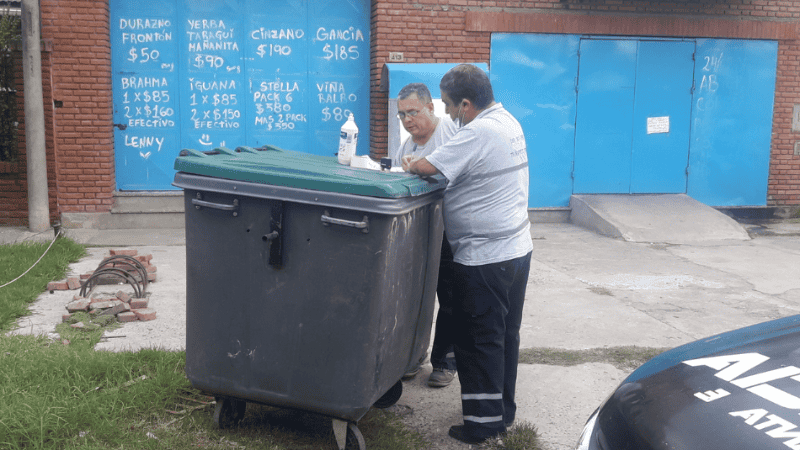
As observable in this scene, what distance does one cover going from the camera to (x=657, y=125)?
1014 cm

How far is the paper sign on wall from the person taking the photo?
1012 centimetres

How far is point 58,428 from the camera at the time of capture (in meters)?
3.18

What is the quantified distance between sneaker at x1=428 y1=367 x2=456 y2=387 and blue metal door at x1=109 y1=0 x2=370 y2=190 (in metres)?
5.86

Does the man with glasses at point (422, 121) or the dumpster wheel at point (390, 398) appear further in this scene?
the man with glasses at point (422, 121)

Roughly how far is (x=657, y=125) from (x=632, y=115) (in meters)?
0.41

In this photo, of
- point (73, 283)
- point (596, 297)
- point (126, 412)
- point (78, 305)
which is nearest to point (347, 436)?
point (126, 412)

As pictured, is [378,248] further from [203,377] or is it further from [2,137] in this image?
[2,137]

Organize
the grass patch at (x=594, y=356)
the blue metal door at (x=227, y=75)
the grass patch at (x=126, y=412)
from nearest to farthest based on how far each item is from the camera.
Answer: the grass patch at (x=126, y=412), the grass patch at (x=594, y=356), the blue metal door at (x=227, y=75)

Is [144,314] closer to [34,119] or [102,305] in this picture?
[102,305]

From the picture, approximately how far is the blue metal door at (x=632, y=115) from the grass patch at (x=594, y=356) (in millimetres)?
5710

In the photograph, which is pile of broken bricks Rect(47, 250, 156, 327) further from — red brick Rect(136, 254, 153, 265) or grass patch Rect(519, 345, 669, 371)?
grass patch Rect(519, 345, 669, 371)

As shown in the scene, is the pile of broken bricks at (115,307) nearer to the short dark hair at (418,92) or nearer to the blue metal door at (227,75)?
the short dark hair at (418,92)

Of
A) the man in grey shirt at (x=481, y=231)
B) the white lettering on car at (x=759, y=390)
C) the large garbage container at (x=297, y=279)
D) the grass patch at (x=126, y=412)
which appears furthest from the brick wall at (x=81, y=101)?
the white lettering on car at (x=759, y=390)

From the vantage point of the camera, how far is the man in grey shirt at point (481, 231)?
326 centimetres
